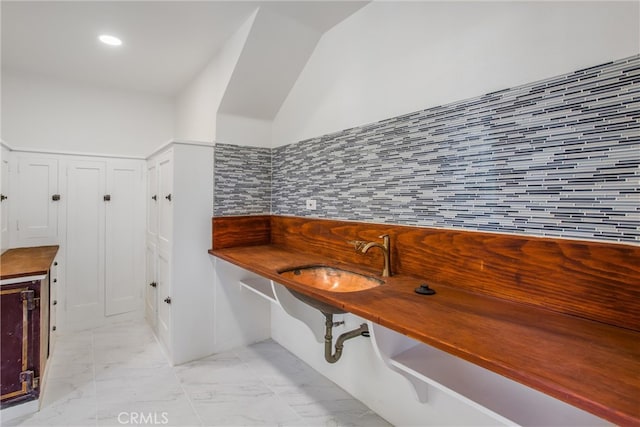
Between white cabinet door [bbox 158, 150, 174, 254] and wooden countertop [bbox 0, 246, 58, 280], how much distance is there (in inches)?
26.6

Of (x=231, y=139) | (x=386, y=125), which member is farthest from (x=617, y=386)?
(x=231, y=139)

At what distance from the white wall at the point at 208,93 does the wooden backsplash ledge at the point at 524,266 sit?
1387 millimetres

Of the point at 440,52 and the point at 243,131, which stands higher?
the point at 440,52

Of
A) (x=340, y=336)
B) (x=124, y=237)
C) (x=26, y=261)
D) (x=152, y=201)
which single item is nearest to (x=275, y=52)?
(x=152, y=201)

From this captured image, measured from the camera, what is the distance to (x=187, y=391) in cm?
198

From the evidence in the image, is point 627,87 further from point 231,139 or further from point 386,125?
point 231,139

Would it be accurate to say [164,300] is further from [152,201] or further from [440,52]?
[440,52]

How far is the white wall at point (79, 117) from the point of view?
2.79 m

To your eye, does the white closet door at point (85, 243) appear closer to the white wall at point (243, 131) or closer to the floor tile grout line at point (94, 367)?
the floor tile grout line at point (94, 367)

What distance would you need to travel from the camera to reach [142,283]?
318 cm

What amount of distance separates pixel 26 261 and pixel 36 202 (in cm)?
85

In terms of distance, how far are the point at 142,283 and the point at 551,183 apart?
339 centimetres

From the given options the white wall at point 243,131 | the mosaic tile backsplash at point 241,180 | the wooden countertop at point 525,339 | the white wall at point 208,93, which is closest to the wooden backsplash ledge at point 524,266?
the wooden countertop at point 525,339

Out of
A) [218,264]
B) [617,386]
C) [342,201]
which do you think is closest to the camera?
[617,386]
